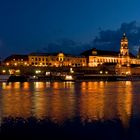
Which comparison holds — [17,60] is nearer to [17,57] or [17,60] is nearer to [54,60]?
[17,57]

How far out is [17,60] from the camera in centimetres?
11381

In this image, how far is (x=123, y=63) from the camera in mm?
135875

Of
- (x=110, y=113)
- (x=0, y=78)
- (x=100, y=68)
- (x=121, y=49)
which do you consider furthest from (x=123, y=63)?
(x=110, y=113)

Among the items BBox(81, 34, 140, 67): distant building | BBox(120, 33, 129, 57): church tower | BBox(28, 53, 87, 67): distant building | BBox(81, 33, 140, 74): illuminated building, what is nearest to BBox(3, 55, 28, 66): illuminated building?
BBox(28, 53, 87, 67): distant building

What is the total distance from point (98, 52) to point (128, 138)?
127 metres

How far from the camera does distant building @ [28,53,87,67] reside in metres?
116

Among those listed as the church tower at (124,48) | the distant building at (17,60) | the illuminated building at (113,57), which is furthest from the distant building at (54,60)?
the church tower at (124,48)

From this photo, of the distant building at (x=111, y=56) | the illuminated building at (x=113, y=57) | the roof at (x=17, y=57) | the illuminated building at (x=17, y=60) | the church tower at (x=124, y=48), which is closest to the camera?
the illuminated building at (x=17, y=60)

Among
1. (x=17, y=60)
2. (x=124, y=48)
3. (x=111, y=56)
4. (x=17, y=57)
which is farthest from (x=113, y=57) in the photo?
(x=17, y=60)

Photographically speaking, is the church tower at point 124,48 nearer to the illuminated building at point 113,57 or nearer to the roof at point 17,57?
the illuminated building at point 113,57

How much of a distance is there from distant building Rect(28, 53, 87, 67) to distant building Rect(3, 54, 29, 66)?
1680 millimetres

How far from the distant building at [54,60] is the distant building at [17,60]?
5.51 feet

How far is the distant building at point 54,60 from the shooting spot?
380 ft

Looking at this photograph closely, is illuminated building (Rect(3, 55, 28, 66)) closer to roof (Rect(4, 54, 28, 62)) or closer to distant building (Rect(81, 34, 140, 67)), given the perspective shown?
roof (Rect(4, 54, 28, 62))
